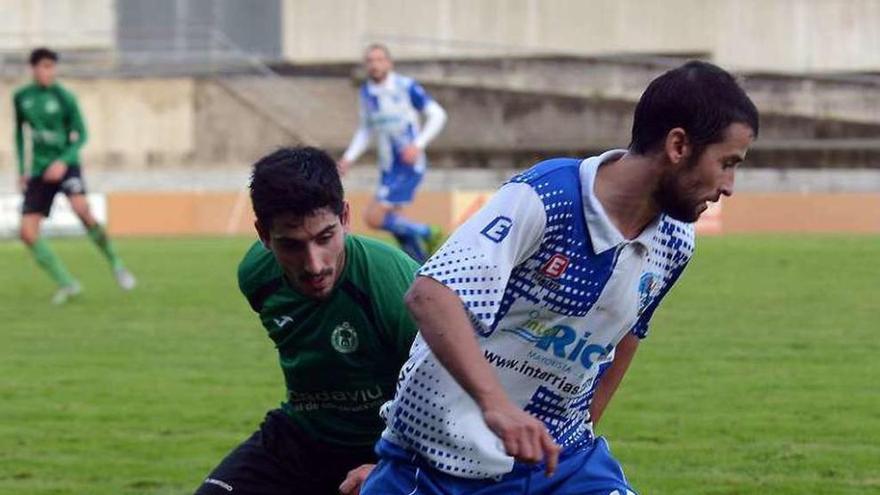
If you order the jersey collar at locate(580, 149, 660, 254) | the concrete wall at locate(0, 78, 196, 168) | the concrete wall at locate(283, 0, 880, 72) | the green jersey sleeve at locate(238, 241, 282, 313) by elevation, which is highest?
the jersey collar at locate(580, 149, 660, 254)

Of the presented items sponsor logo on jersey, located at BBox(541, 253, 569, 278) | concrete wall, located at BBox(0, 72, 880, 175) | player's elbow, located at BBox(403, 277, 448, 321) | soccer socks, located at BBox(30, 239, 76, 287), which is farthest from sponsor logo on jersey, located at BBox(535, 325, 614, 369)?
concrete wall, located at BBox(0, 72, 880, 175)

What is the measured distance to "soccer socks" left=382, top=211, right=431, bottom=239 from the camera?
18000 millimetres

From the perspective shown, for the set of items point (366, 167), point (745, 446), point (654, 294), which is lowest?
point (366, 167)

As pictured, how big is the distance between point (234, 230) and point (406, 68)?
Result: 307 inches

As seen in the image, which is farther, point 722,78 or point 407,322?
point 407,322

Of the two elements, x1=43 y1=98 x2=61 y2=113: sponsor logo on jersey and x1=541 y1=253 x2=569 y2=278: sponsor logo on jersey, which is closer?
x1=541 y1=253 x2=569 y2=278: sponsor logo on jersey

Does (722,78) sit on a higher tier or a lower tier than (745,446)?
higher

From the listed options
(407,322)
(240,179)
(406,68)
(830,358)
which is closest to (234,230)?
(240,179)

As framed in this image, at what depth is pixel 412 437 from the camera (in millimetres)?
4395

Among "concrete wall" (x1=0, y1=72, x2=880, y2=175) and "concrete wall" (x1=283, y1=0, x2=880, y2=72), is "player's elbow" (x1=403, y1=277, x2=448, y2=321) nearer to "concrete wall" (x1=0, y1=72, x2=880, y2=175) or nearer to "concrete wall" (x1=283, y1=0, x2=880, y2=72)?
"concrete wall" (x1=0, y1=72, x2=880, y2=175)

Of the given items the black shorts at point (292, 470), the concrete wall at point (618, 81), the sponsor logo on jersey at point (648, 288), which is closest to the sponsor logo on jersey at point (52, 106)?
the black shorts at point (292, 470)

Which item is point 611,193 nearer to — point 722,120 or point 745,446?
point 722,120

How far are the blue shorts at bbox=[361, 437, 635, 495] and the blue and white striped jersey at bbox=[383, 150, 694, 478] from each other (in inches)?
1.3

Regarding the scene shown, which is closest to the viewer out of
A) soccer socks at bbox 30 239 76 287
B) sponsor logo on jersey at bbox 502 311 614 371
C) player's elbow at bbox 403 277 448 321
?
player's elbow at bbox 403 277 448 321
